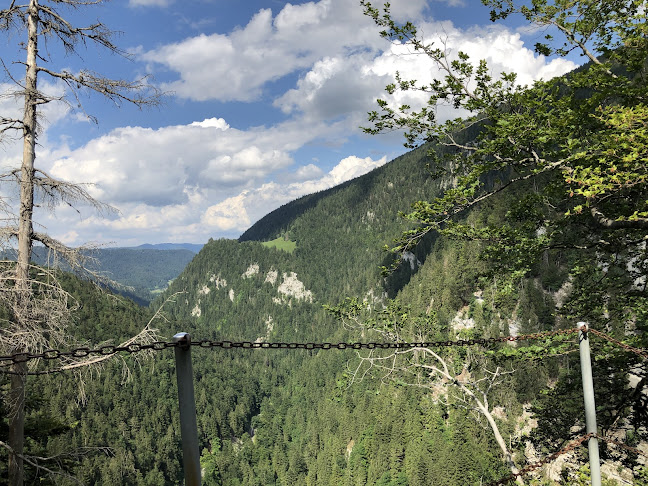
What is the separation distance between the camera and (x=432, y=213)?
27.9 ft

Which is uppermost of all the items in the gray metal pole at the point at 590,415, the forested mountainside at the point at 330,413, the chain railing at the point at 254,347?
the chain railing at the point at 254,347

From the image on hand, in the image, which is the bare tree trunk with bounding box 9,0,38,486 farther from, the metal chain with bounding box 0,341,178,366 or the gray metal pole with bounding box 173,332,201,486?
the gray metal pole with bounding box 173,332,201,486

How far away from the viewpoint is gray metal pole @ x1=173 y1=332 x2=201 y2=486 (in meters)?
3.49

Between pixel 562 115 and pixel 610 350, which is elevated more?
pixel 562 115

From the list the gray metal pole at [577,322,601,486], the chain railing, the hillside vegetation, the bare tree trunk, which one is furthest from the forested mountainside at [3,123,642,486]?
the gray metal pole at [577,322,601,486]

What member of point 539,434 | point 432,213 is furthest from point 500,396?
point 432,213

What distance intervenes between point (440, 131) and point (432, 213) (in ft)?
6.82

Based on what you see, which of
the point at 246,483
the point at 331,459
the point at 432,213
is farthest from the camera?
the point at 246,483

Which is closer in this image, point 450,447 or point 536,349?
point 536,349

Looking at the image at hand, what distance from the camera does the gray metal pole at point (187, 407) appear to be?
349cm

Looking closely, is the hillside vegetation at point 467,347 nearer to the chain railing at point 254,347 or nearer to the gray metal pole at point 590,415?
the chain railing at point 254,347

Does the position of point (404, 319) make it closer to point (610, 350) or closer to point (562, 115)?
point (610, 350)

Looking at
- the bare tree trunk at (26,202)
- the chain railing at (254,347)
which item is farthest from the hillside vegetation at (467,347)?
the bare tree trunk at (26,202)

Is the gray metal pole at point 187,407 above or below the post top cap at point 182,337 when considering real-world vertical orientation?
below
